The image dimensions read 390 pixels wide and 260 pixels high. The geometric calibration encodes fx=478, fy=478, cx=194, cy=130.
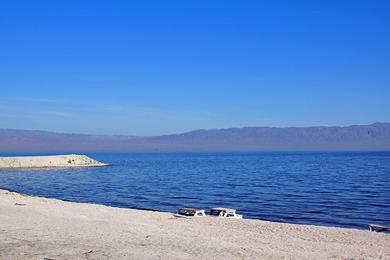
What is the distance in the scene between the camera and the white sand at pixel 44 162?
8781cm

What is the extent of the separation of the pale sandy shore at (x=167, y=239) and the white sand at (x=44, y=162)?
228 feet

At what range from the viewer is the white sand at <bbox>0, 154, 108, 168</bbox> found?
87812 mm

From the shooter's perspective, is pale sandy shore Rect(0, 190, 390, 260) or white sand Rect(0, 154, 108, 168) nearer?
pale sandy shore Rect(0, 190, 390, 260)

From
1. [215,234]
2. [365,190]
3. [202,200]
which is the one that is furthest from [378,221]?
[365,190]

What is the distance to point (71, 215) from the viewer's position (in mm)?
21766

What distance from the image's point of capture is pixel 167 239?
15.5 meters

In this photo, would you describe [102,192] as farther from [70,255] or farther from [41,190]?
[70,255]

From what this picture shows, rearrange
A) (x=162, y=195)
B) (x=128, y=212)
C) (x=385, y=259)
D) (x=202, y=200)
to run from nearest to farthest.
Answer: (x=385, y=259), (x=128, y=212), (x=202, y=200), (x=162, y=195)

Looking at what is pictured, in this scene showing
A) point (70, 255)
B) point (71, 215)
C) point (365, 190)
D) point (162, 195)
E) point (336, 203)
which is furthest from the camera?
point (365, 190)

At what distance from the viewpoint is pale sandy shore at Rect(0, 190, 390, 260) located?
1300 centimetres

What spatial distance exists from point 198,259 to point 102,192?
3113 centimetres

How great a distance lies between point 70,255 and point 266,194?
1078 inches

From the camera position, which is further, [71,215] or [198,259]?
[71,215]

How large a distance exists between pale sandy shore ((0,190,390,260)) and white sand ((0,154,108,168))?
6951 centimetres
